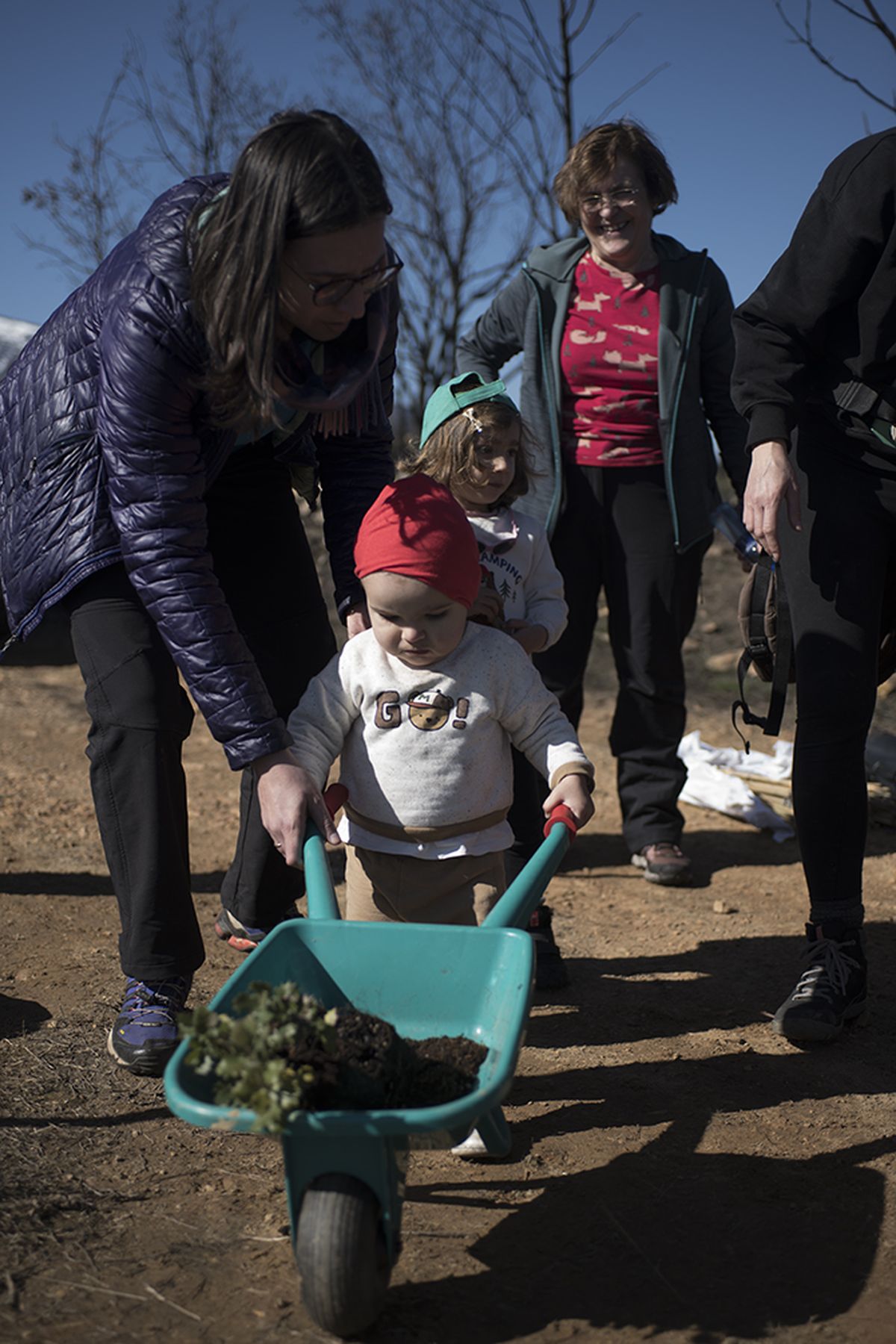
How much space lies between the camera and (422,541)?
8.71 ft

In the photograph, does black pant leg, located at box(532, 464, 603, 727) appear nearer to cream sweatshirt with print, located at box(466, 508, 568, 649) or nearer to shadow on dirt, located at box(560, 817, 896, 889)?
shadow on dirt, located at box(560, 817, 896, 889)

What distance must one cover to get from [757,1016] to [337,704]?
4.94 feet

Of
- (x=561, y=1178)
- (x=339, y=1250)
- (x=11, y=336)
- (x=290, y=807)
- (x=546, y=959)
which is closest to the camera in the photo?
(x=339, y=1250)

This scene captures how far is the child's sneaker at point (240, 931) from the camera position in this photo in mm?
3594

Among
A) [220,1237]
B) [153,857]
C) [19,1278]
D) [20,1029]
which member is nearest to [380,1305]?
[220,1237]

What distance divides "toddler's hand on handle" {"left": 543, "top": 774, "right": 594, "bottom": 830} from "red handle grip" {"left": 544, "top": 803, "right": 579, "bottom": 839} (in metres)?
0.01

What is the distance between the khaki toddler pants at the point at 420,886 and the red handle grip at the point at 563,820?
39 centimetres

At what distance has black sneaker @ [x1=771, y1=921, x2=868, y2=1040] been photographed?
3.23m

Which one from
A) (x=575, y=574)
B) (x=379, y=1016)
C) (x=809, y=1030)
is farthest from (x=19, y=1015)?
(x=575, y=574)

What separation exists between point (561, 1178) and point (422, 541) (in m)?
1.29

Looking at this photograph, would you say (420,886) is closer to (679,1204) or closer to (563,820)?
(563,820)

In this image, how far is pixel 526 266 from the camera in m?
4.53

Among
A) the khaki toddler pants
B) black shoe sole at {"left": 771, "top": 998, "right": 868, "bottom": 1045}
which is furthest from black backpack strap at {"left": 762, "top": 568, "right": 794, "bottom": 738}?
the khaki toddler pants

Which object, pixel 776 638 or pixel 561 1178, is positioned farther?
pixel 776 638
